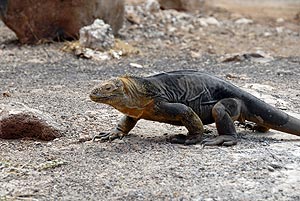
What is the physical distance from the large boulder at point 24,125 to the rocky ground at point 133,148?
9cm

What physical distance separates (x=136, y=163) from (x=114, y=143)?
67cm

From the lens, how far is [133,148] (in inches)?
220

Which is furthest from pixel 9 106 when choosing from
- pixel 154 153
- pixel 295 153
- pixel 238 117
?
pixel 295 153

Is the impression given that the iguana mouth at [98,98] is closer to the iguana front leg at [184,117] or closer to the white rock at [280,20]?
the iguana front leg at [184,117]

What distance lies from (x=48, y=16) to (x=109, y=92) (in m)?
6.26

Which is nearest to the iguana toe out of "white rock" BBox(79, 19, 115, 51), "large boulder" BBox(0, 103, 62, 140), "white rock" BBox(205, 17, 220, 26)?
"large boulder" BBox(0, 103, 62, 140)

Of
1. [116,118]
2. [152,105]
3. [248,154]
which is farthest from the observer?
[116,118]

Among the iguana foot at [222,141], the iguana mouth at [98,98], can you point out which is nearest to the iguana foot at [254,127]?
the iguana foot at [222,141]

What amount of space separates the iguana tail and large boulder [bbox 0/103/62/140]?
167cm

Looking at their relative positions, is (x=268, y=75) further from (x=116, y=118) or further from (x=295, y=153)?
(x=295, y=153)

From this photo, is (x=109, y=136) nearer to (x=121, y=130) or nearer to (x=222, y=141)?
(x=121, y=130)

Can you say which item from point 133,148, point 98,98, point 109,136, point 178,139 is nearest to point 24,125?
point 109,136

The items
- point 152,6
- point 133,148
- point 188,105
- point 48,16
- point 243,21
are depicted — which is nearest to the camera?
point 133,148

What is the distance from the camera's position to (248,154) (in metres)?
5.37
